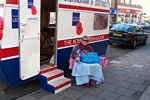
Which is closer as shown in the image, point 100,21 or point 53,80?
point 53,80

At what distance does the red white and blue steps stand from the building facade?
27.4 meters

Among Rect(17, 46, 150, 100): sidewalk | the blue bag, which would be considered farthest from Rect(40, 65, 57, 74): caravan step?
the blue bag

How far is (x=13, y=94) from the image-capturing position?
14.0ft

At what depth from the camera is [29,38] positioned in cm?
387

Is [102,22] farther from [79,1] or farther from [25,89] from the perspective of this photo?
[25,89]

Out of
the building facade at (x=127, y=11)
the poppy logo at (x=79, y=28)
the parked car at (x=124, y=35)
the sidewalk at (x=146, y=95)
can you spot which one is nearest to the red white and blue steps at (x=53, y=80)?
the poppy logo at (x=79, y=28)

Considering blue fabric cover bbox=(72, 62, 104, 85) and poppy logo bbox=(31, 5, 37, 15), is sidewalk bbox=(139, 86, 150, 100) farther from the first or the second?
poppy logo bbox=(31, 5, 37, 15)

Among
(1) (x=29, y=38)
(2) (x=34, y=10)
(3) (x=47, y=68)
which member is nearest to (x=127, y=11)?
(3) (x=47, y=68)

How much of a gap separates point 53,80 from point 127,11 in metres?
35.2

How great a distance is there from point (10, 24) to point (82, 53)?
6.76 ft

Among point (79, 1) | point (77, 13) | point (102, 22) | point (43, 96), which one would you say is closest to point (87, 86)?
point (43, 96)

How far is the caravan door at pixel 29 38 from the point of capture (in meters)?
3.70

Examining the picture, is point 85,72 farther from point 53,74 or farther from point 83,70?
point 53,74

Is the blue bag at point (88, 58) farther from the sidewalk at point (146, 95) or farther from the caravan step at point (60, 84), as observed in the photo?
the sidewalk at point (146, 95)
